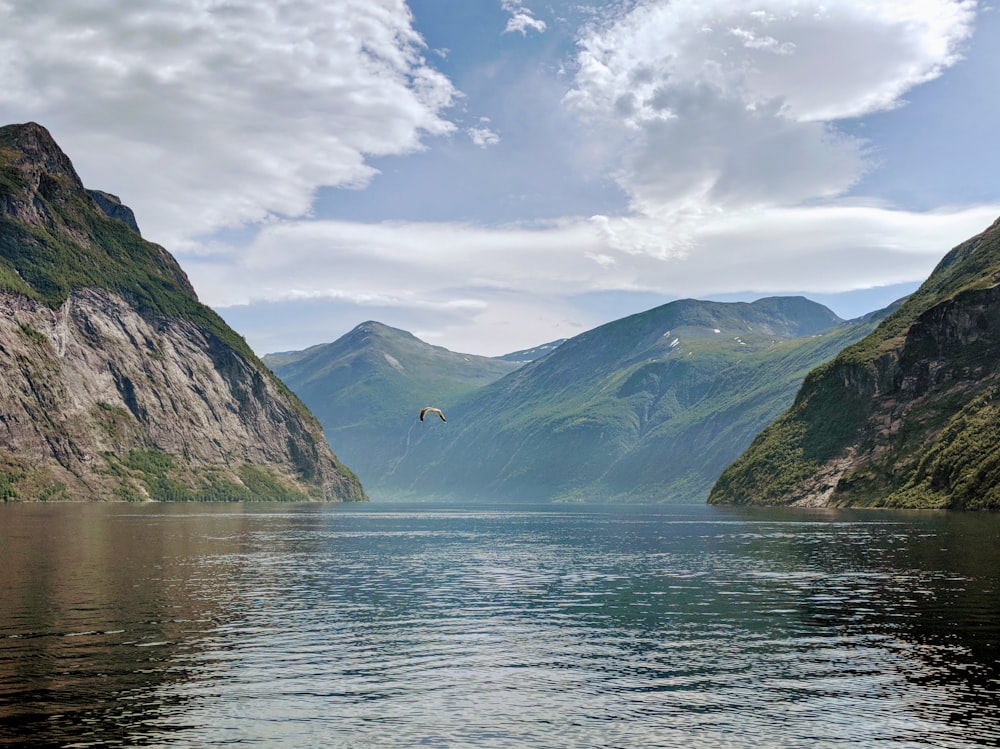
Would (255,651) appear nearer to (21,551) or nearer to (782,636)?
(782,636)

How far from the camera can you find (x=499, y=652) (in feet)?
160

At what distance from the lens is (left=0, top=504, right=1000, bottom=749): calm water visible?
111 ft

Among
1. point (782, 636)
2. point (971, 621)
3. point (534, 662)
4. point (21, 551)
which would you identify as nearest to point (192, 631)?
point (534, 662)

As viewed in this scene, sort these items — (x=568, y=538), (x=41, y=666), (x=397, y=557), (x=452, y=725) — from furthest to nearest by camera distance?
(x=568, y=538), (x=397, y=557), (x=41, y=666), (x=452, y=725)

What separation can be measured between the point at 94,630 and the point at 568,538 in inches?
4398

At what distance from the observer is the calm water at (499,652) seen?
33.9m

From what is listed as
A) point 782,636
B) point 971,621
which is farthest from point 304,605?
point 971,621

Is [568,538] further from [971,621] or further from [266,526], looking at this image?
[971,621]

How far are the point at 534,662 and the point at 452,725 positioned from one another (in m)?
12.2

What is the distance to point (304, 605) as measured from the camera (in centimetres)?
6594

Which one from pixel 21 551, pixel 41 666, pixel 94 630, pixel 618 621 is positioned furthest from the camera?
pixel 21 551

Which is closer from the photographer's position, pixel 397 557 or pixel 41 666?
pixel 41 666

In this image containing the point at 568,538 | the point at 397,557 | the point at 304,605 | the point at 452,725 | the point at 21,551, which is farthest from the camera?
the point at 568,538

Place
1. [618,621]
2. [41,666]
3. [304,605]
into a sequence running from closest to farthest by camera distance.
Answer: [41,666]
[618,621]
[304,605]
